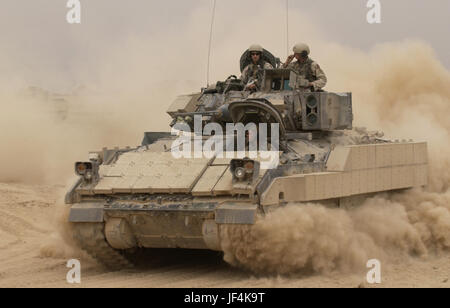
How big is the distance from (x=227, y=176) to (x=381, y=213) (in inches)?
134

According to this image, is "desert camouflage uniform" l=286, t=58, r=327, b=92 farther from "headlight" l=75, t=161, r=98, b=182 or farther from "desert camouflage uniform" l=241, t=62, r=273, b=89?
"headlight" l=75, t=161, r=98, b=182

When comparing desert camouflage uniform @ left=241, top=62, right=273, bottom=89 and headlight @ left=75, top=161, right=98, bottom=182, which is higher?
desert camouflage uniform @ left=241, top=62, right=273, bottom=89

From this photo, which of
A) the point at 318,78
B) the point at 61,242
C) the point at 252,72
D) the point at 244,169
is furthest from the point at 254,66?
the point at 244,169

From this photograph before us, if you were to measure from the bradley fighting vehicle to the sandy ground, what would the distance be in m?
0.50

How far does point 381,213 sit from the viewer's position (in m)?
16.3

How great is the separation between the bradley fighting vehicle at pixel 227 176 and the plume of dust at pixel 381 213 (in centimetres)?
27

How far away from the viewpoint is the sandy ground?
13.7 metres

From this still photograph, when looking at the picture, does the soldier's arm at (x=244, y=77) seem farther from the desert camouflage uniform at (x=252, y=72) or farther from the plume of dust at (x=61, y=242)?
the plume of dust at (x=61, y=242)

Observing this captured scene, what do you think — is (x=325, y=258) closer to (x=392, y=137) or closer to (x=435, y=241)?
(x=435, y=241)

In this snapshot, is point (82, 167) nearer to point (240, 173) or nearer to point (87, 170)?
point (87, 170)

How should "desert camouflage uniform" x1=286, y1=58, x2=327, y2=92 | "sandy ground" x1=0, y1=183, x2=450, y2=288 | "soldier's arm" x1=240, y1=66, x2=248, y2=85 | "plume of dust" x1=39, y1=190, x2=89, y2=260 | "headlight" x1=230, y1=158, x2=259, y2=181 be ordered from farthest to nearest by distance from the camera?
1. "soldier's arm" x1=240, y1=66, x2=248, y2=85
2. "desert camouflage uniform" x1=286, y1=58, x2=327, y2=92
3. "plume of dust" x1=39, y1=190, x2=89, y2=260
4. "sandy ground" x1=0, y1=183, x2=450, y2=288
5. "headlight" x1=230, y1=158, x2=259, y2=181

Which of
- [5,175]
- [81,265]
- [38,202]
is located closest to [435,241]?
[81,265]

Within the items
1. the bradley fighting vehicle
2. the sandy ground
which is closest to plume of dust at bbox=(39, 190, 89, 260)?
the sandy ground

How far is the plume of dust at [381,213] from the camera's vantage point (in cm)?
1375
